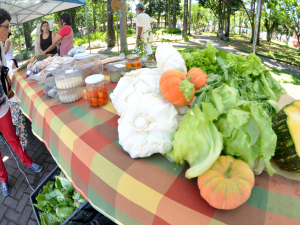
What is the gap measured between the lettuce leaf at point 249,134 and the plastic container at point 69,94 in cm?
159

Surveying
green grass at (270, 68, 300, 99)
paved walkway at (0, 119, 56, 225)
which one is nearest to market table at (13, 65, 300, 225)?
paved walkway at (0, 119, 56, 225)

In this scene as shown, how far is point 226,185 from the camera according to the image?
0.83 m

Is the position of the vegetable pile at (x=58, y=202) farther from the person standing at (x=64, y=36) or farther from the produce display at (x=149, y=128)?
the person standing at (x=64, y=36)

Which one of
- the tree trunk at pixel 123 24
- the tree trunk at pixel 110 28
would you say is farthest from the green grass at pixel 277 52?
the tree trunk at pixel 110 28

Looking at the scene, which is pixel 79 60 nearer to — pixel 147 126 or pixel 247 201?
pixel 147 126

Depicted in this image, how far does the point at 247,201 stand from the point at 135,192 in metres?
0.57

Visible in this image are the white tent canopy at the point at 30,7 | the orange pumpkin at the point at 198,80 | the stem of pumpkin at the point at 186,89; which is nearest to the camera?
the stem of pumpkin at the point at 186,89

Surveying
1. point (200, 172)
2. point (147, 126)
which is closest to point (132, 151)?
point (147, 126)

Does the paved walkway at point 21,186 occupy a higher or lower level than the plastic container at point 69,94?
lower

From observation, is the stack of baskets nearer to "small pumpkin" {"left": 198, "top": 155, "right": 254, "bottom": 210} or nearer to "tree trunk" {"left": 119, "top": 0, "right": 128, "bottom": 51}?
"small pumpkin" {"left": 198, "top": 155, "right": 254, "bottom": 210}

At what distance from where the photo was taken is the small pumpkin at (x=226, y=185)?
81 centimetres

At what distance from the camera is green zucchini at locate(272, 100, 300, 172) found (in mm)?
941

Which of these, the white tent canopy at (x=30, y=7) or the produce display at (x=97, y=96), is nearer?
the produce display at (x=97, y=96)

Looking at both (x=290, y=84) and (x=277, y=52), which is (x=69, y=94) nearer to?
(x=290, y=84)
